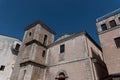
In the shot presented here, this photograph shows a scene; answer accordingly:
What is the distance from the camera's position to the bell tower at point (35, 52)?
42.3 ft

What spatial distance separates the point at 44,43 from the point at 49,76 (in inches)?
219

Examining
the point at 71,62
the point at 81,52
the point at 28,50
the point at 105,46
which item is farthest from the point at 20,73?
the point at 105,46

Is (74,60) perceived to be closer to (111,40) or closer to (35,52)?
(111,40)

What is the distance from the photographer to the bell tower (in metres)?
12.9

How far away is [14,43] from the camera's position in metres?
19.8

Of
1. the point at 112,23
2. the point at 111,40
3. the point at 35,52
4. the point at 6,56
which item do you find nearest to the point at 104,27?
the point at 112,23

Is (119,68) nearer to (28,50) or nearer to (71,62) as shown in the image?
(71,62)

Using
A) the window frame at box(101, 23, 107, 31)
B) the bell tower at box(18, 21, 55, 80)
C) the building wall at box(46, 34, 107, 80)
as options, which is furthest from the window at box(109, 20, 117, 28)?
the bell tower at box(18, 21, 55, 80)

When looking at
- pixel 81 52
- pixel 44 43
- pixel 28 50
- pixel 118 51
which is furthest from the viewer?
pixel 44 43

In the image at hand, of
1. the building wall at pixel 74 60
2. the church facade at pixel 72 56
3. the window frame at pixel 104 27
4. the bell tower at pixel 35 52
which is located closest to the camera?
the church facade at pixel 72 56

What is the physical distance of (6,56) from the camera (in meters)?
17.8

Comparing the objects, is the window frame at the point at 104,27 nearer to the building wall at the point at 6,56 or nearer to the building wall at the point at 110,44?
the building wall at the point at 110,44

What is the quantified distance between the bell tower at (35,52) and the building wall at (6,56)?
4.15 meters

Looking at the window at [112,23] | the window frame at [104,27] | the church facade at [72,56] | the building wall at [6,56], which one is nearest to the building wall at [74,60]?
the church facade at [72,56]
